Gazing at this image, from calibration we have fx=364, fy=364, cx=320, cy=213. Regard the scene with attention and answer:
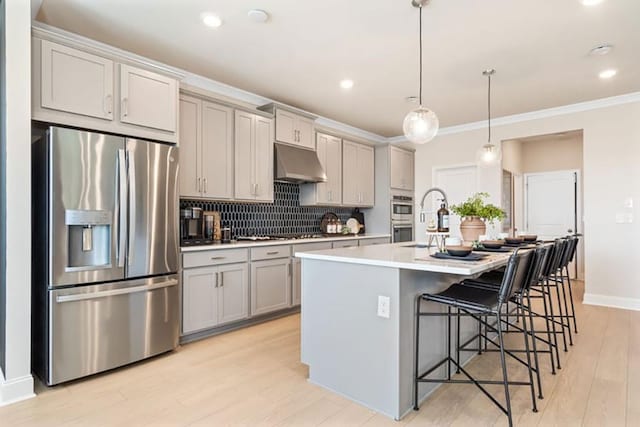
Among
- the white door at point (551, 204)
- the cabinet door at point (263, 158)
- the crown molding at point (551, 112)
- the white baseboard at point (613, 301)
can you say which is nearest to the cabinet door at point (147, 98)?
the cabinet door at point (263, 158)

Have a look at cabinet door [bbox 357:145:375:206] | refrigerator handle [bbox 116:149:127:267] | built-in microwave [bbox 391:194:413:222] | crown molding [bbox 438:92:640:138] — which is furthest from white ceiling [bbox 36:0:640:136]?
built-in microwave [bbox 391:194:413:222]

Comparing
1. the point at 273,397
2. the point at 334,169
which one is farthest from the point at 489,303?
the point at 334,169

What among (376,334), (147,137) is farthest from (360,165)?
(376,334)

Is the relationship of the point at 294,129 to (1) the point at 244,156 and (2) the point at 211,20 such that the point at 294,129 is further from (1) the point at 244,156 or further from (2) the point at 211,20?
(2) the point at 211,20

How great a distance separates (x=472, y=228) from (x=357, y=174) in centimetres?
272

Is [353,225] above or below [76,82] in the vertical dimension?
below

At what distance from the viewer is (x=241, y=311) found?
11.8 ft

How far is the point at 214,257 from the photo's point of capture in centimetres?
338

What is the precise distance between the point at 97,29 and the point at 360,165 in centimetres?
376

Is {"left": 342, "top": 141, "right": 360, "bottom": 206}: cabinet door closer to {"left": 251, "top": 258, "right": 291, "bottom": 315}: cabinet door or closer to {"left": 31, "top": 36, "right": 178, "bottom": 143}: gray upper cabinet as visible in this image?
{"left": 251, "top": 258, "right": 291, "bottom": 315}: cabinet door

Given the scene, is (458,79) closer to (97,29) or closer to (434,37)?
(434,37)

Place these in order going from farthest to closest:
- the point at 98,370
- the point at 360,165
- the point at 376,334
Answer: the point at 360,165 < the point at 98,370 < the point at 376,334

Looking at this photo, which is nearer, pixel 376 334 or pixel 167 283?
pixel 376 334

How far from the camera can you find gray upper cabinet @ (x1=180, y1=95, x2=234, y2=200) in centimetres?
349
